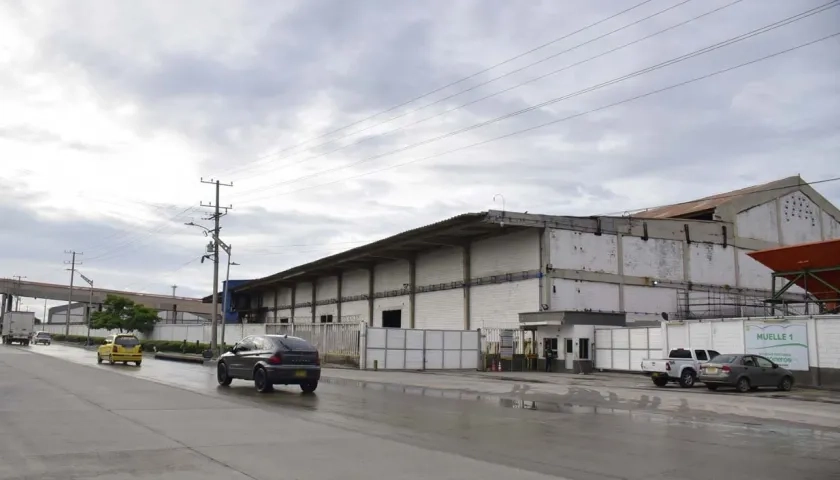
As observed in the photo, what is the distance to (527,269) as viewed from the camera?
43250 millimetres

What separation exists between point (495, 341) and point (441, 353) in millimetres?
3997

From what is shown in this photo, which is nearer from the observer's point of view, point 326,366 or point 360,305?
point 326,366

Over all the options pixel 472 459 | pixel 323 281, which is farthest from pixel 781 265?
pixel 323 281

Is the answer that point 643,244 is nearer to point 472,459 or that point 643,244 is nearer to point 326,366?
point 326,366

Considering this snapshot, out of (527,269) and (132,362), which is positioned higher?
(527,269)

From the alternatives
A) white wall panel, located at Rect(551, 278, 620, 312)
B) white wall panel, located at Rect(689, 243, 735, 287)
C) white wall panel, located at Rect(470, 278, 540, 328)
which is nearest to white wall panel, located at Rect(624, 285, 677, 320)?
white wall panel, located at Rect(551, 278, 620, 312)

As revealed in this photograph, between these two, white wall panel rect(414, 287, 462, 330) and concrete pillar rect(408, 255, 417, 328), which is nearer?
white wall panel rect(414, 287, 462, 330)

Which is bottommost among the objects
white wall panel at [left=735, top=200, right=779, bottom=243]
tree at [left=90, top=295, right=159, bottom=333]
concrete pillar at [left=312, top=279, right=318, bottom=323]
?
tree at [left=90, top=295, right=159, bottom=333]

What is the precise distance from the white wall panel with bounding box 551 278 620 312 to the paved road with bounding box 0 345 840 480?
993 inches

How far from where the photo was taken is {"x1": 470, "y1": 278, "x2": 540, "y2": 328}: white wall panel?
42.8 meters

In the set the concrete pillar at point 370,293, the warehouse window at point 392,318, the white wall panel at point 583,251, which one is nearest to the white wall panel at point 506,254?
the white wall panel at point 583,251

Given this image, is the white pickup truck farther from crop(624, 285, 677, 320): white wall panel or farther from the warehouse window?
the warehouse window

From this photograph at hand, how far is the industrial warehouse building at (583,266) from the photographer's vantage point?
42438mm

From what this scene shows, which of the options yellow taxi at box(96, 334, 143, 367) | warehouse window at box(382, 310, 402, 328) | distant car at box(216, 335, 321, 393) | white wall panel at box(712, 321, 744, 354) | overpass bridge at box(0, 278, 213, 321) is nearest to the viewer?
distant car at box(216, 335, 321, 393)
